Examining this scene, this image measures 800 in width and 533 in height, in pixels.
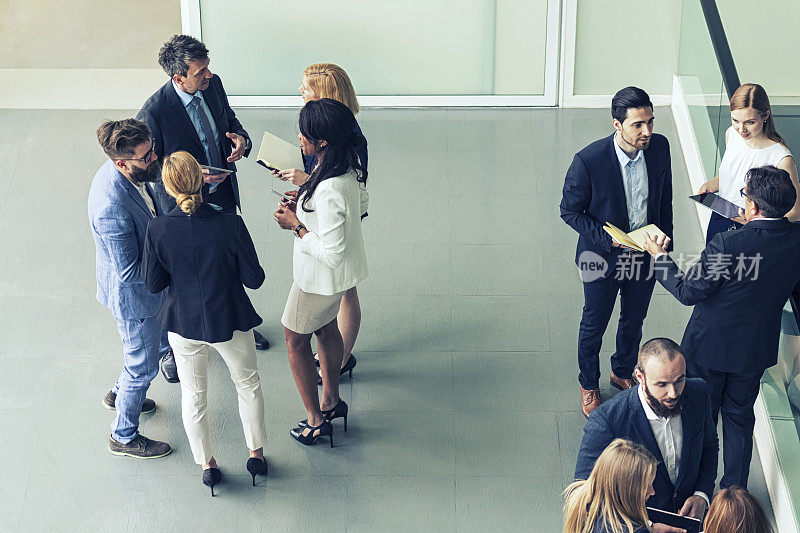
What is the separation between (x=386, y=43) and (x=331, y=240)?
337 cm

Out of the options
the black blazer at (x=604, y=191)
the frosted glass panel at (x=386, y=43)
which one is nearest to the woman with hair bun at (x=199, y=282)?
the black blazer at (x=604, y=191)

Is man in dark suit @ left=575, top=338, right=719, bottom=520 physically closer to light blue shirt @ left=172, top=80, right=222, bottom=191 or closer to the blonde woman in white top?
the blonde woman in white top

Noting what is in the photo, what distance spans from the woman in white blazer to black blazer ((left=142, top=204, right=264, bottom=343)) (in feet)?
0.85

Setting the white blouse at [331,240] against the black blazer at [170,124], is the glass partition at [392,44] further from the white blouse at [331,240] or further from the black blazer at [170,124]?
the white blouse at [331,240]

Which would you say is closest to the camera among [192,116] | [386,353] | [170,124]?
[170,124]

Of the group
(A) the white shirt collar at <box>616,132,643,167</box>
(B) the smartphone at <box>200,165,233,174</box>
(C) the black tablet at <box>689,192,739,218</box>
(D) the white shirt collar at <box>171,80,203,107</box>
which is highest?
(D) the white shirt collar at <box>171,80,203,107</box>

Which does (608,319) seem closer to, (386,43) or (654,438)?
(654,438)

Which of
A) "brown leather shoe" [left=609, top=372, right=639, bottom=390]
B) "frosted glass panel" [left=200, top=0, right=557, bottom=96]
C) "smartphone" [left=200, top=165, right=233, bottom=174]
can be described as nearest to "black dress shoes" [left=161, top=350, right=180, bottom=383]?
"smartphone" [left=200, top=165, right=233, bottom=174]

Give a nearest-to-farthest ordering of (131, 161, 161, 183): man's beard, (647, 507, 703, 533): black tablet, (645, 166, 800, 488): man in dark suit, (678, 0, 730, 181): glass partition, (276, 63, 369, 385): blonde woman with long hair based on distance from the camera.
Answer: (647, 507, 703, 533): black tablet
(645, 166, 800, 488): man in dark suit
(131, 161, 161, 183): man's beard
(276, 63, 369, 385): blonde woman with long hair
(678, 0, 730, 181): glass partition

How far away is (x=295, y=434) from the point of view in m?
4.80

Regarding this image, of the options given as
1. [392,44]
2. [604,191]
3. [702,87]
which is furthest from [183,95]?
[702,87]

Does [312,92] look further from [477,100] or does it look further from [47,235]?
[477,100]

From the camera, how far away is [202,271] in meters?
4.05

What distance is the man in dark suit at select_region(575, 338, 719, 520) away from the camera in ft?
11.0
